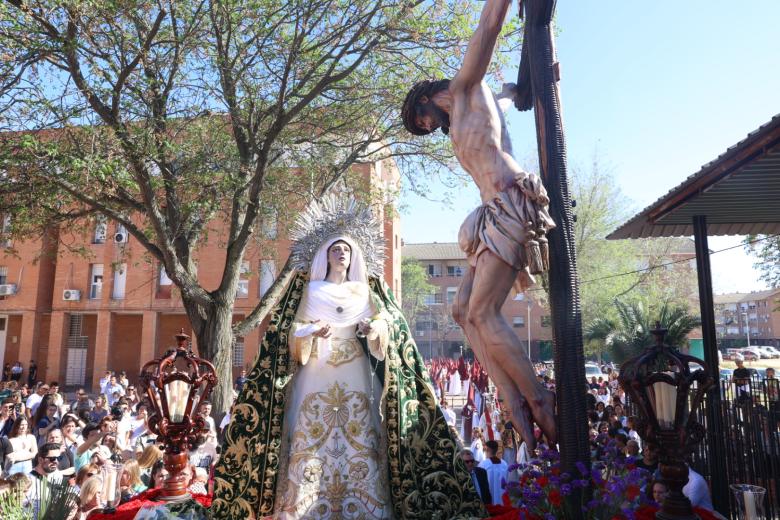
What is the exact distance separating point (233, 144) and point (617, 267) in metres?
20.1

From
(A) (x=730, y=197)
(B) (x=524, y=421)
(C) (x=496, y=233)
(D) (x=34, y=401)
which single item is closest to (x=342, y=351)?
(B) (x=524, y=421)

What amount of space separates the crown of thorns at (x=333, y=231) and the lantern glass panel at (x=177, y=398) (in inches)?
56.1

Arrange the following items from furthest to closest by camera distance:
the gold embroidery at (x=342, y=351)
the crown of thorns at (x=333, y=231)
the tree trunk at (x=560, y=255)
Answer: the crown of thorns at (x=333, y=231) < the gold embroidery at (x=342, y=351) < the tree trunk at (x=560, y=255)

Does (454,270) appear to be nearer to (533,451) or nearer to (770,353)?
(770,353)

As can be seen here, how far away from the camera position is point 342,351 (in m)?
4.47

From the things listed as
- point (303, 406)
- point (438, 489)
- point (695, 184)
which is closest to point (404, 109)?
point (303, 406)

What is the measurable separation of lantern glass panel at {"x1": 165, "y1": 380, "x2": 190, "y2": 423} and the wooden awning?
16.5 ft

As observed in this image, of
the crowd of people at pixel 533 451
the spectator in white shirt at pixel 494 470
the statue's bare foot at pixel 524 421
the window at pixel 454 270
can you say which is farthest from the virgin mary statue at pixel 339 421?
the window at pixel 454 270

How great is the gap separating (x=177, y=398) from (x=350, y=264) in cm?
169

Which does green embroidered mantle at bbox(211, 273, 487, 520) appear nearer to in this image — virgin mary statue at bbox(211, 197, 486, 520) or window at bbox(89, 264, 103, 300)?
virgin mary statue at bbox(211, 197, 486, 520)

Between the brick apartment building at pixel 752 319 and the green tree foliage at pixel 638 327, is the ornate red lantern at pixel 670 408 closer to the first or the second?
the green tree foliage at pixel 638 327

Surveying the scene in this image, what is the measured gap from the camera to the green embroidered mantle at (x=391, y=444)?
396 centimetres

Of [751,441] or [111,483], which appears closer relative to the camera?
[111,483]

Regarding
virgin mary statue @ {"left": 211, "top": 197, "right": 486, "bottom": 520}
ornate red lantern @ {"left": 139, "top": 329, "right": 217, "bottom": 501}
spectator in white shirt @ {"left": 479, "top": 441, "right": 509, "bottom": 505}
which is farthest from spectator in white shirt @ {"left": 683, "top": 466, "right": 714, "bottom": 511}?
ornate red lantern @ {"left": 139, "top": 329, "right": 217, "bottom": 501}
